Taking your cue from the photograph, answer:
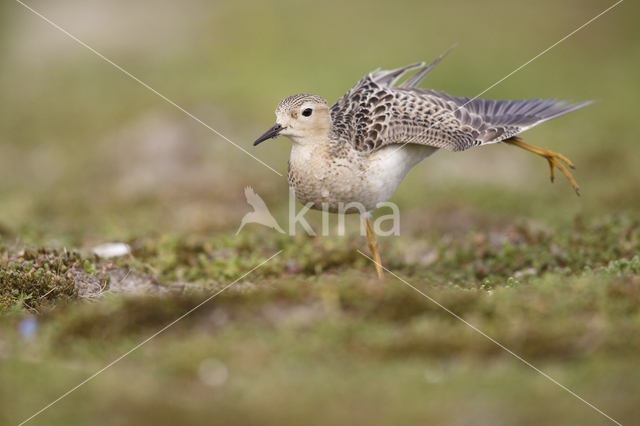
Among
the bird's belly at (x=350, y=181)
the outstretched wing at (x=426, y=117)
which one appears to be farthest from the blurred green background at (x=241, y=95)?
the bird's belly at (x=350, y=181)

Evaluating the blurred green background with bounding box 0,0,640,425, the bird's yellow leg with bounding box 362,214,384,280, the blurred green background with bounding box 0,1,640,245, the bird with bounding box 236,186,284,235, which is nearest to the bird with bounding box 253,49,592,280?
the bird's yellow leg with bounding box 362,214,384,280

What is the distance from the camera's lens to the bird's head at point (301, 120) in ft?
23.2

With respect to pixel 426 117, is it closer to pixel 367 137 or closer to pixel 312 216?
pixel 367 137

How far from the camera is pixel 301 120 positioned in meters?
7.07

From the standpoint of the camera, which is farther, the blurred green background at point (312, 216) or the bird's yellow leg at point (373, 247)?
the bird's yellow leg at point (373, 247)

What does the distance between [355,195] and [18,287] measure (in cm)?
352

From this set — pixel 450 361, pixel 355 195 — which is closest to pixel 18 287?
pixel 355 195

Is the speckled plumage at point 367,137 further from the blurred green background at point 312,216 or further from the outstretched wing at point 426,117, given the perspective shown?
the blurred green background at point 312,216

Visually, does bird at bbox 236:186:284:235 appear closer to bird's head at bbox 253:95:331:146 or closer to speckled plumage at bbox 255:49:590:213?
speckled plumage at bbox 255:49:590:213

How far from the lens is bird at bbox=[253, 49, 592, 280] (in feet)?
23.2

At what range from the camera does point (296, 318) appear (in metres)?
5.27

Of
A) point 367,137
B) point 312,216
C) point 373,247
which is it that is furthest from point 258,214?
point 367,137

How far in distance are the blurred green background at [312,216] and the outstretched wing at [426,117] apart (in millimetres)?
1492

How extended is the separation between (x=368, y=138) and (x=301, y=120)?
0.79 meters
